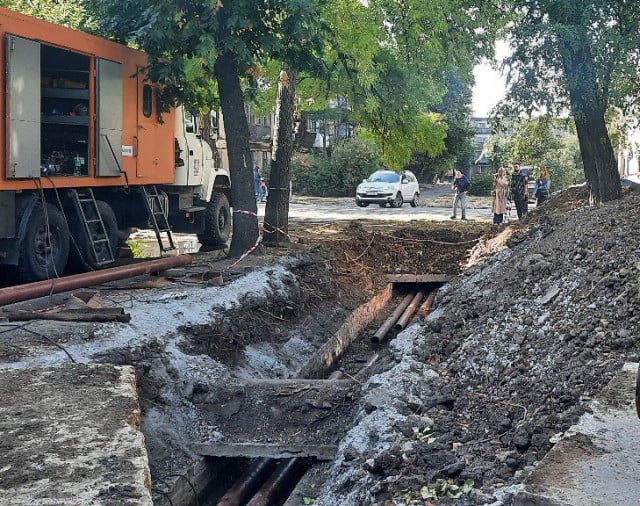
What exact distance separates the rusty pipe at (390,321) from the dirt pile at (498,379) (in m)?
1.79

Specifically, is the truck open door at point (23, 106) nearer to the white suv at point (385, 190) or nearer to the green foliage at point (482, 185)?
the white suv at point (385, 190)

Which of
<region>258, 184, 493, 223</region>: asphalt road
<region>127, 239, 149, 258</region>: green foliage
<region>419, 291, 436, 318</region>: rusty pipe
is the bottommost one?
<region>419, 291, 436, 318</region>: rusty pipe

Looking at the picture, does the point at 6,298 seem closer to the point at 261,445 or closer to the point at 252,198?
the point at 261,445

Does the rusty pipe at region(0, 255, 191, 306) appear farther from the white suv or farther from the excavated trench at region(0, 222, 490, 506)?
the white suv

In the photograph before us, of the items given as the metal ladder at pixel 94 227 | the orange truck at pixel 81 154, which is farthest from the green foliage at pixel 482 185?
the metal ladder at pixel 94 227

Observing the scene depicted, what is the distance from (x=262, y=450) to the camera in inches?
283

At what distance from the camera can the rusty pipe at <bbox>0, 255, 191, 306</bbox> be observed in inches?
352

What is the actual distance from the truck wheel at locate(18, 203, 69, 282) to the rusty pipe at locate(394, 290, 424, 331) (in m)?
5.08

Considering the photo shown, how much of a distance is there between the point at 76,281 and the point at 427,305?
6.52 metres

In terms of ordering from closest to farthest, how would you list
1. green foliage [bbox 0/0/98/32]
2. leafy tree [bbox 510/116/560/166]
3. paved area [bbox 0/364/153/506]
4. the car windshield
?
paved area [bbox 0/364/153/506] → green foliage [bbox 0/0/98/32] → leafy tree [bbox 510/116/560/166] → the car windshield

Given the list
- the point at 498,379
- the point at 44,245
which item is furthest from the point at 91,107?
the point at 498,379

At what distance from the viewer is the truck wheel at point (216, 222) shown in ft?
56.5

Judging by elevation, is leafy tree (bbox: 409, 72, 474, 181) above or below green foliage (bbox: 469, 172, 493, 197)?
above

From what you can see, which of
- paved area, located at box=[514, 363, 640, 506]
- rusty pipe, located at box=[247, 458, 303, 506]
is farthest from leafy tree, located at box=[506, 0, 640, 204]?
paved area, located at box=[514, 363, 640, 506]
